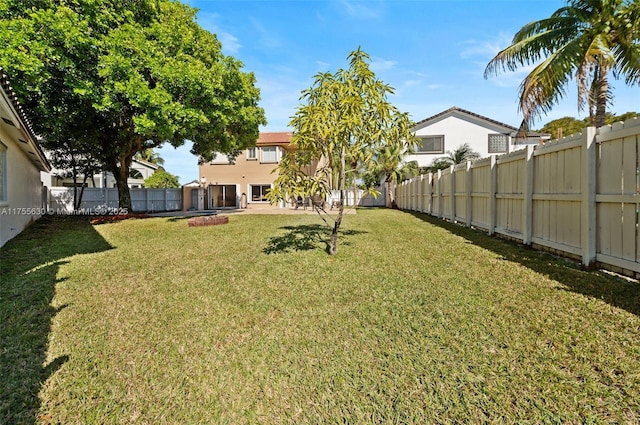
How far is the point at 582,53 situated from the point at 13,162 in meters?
17.3

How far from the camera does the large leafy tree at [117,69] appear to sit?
Answer: 37.5ft

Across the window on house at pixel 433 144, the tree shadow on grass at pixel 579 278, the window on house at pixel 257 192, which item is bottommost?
the tree shadow on grass at pixel 579 278

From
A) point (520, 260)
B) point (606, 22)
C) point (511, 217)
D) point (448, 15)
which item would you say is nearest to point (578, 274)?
point (520, 260)

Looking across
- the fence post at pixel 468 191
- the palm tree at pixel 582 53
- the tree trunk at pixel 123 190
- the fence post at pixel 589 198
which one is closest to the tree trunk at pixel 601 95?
the palm tree at pixel 582 53

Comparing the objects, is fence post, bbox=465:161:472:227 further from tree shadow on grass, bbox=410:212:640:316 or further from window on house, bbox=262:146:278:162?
window on house, bbox=262:146:278:162

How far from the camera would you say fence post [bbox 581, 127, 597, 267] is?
473 centimetres

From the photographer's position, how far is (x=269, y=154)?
2728 cm

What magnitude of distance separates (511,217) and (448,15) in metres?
6.78

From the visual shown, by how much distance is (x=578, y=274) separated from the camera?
15.4 feet

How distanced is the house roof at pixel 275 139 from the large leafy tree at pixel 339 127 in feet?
65.3

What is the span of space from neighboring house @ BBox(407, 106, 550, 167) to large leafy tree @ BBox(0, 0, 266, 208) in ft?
61.0

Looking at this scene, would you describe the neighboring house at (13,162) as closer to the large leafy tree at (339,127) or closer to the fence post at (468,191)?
the large leafy tree at (339,127)

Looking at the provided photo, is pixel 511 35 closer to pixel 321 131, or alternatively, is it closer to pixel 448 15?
pixel 448 15

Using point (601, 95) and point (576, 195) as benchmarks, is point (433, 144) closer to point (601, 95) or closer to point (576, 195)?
point (601, 95)
